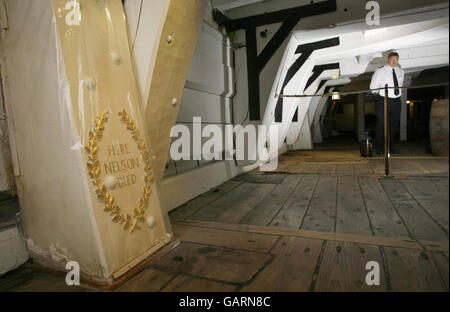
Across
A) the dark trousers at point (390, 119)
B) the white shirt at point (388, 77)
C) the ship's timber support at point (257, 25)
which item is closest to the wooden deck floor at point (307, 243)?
the dark trousers at point (390, 119)

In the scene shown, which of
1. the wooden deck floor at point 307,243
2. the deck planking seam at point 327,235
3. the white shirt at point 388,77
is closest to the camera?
the wooden deck floor at point 307,243

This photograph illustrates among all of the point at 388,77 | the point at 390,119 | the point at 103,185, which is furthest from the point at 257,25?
the point at 103,185

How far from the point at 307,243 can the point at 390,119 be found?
2.27 metres

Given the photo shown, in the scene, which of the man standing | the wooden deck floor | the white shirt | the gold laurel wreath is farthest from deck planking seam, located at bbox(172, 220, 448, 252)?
the white shirt

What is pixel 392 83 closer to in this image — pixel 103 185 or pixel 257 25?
pixel 257 25

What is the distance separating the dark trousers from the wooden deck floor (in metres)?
0.86

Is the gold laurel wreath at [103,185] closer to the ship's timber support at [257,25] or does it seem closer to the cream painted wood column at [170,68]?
the cream painted wood column at [170,68]

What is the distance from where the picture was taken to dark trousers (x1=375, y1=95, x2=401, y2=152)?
8.66 feet

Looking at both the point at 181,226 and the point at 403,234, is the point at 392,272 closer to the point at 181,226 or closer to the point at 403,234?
the point at 403,234

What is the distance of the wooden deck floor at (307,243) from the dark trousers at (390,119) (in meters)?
0.86

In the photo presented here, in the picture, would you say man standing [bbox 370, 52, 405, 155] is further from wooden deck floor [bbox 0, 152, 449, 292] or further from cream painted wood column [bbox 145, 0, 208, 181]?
cream painted wood column [bbox 145, 0, 208, 181]

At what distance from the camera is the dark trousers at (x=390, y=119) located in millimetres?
2639

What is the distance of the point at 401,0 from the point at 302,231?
90.5 inches

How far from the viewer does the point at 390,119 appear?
2.80m
